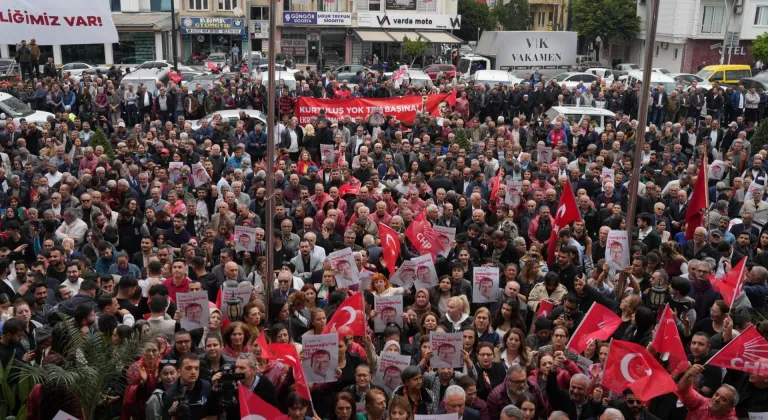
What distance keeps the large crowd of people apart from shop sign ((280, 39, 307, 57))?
32.1 meters

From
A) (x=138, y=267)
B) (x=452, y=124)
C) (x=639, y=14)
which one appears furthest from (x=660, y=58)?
(x=138, y=267)

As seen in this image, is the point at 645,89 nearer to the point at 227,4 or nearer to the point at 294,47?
the point at 294,47

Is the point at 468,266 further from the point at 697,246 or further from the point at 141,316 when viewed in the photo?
the point at 141,316

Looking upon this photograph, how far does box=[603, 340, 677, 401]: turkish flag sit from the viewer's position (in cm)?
700

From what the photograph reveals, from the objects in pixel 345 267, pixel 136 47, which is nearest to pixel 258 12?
pixel 136 47

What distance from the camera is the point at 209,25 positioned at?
52312 mm

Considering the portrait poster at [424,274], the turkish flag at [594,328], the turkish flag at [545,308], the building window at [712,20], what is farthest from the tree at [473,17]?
the turkish flag at [594,328]

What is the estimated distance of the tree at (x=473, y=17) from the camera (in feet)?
201

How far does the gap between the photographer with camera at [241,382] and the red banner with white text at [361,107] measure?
13.0 metres

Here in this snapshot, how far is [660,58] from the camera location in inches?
2157

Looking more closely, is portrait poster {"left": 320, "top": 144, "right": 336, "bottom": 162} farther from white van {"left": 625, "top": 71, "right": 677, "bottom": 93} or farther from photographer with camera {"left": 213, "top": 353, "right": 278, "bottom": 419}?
white van {"left": 625, "top": 71, "right": 677, "bottom": 93}

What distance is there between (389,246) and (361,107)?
1018 cm

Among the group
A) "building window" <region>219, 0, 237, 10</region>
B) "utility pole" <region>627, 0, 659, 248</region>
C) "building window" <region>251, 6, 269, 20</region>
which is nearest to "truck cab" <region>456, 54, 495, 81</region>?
"building window" <region>251, 6, 269, 20</region>

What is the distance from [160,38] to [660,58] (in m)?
31.3
